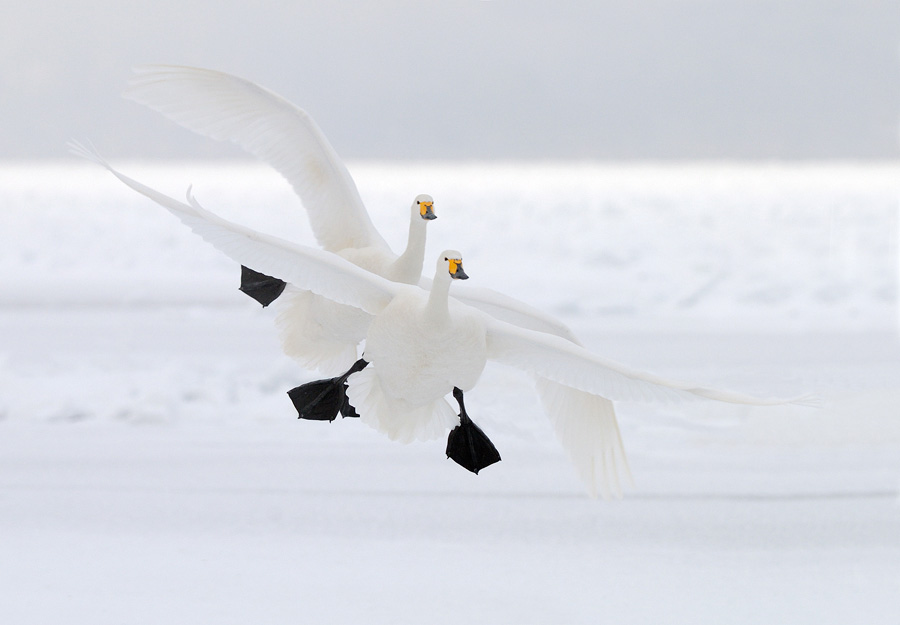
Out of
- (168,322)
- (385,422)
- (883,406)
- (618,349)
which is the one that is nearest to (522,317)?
(385,422)

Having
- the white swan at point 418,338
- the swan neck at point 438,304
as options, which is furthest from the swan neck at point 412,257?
the swan neck at point 438,304

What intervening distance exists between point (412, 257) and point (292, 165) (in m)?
0.66

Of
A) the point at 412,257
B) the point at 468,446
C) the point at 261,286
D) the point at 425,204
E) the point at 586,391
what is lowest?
the point at 468,446

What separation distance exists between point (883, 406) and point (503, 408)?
2.20 meters

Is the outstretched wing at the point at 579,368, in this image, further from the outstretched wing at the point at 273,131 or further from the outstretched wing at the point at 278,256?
the outstretched wing at the point at 273,131

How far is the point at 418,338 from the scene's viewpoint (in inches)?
74.4

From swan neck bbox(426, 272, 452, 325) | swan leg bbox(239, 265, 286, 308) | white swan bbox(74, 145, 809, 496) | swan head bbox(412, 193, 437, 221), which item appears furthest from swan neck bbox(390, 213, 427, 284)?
swan leg bbox(239, 265, 286, 308)

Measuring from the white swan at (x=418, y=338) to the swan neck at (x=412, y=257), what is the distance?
22cm

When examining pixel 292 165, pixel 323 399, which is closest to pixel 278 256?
pixel 323 399

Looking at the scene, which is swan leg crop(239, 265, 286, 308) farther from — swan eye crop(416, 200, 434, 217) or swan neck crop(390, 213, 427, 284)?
swan eye crop(416, 200, 434, 217)

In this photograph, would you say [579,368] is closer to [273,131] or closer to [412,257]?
[412,257]

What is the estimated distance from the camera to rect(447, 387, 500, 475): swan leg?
2.38m

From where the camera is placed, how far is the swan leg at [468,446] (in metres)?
2.38

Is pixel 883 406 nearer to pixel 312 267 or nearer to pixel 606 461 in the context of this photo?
pixel 606 461
